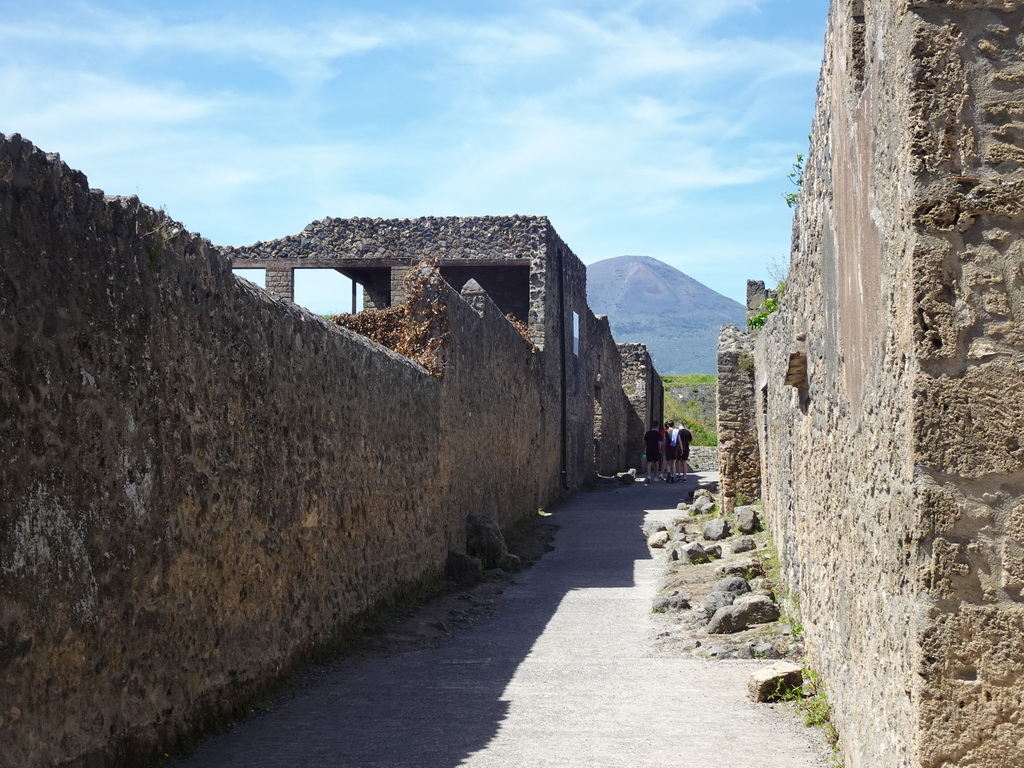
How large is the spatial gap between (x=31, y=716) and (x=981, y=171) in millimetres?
3734

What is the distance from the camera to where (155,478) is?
5285 millimetres

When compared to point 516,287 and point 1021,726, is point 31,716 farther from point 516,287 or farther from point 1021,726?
point 516,287

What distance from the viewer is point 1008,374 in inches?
119

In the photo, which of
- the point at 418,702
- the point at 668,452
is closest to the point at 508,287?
the point at 668,452

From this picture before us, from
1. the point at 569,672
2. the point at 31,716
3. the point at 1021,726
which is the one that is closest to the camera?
the point at 1021,726

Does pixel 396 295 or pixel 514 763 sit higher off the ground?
pixel 396 295

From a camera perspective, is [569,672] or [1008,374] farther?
[569,672]

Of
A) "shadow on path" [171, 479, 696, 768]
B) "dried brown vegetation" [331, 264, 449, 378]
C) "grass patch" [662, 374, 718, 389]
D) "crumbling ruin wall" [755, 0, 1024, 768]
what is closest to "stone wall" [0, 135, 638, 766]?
"shadow on path" [171, 479, 696, 768]

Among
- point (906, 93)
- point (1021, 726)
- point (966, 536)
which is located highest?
point (906, 93)

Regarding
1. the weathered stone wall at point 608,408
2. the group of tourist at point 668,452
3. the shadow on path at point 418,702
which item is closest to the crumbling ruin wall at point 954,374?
the shadow on path at point 418,702

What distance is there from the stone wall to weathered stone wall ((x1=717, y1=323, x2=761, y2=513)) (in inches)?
304

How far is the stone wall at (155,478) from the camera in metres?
4.13

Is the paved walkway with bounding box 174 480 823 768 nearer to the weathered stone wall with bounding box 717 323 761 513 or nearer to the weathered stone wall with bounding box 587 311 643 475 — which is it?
the weathered stone wall with bounding box 717 323 761 513

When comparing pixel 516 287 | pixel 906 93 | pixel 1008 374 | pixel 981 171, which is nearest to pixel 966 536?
pixel 1008 374
